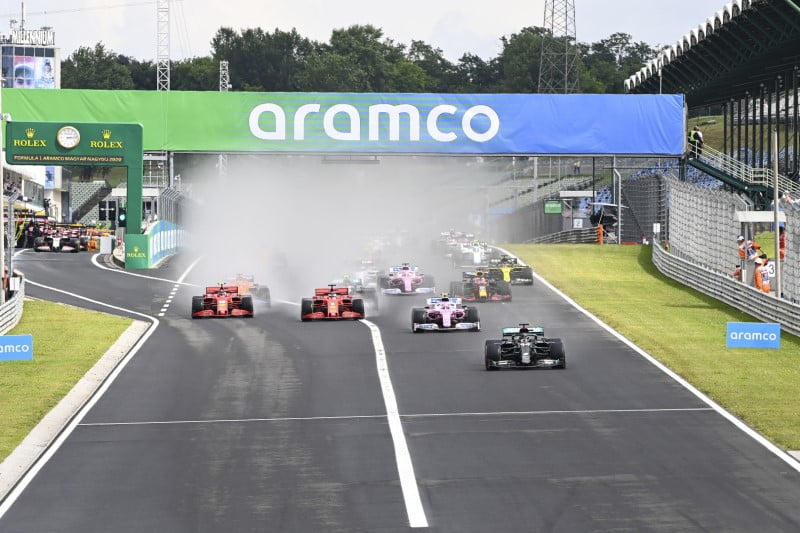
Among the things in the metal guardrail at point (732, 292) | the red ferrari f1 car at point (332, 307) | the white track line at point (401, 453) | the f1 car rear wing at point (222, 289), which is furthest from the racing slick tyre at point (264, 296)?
the metal guardrail at point (732, 292)

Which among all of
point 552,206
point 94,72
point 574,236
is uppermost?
point 94,72

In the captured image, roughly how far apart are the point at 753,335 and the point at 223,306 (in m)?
15.8

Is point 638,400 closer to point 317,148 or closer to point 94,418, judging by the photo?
point 94,418

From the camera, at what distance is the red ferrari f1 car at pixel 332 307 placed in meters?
37.3

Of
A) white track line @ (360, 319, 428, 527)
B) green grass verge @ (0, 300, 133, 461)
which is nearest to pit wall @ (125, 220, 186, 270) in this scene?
green grass verge @ (0, 300, 133, 461)

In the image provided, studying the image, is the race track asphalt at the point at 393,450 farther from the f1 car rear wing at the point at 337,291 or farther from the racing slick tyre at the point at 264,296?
the racing slick tyre at the point at 264,296

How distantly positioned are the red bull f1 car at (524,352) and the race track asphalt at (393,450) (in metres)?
0.27

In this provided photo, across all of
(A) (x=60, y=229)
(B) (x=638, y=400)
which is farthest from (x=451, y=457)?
(A) (x=60, y=229)

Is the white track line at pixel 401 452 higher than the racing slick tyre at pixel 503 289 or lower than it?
lower

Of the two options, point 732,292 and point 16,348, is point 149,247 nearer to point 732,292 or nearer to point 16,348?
point 732,292

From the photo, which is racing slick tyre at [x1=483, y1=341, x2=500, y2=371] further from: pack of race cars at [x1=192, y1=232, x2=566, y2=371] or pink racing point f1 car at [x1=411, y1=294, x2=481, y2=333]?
pink racing point f1 car at [x1=411, y1=294, x2=481, y2=333]

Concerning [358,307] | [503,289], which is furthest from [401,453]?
[503,289]

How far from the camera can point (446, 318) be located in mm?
33844

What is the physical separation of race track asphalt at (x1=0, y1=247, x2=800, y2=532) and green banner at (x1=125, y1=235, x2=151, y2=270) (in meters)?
25.9
